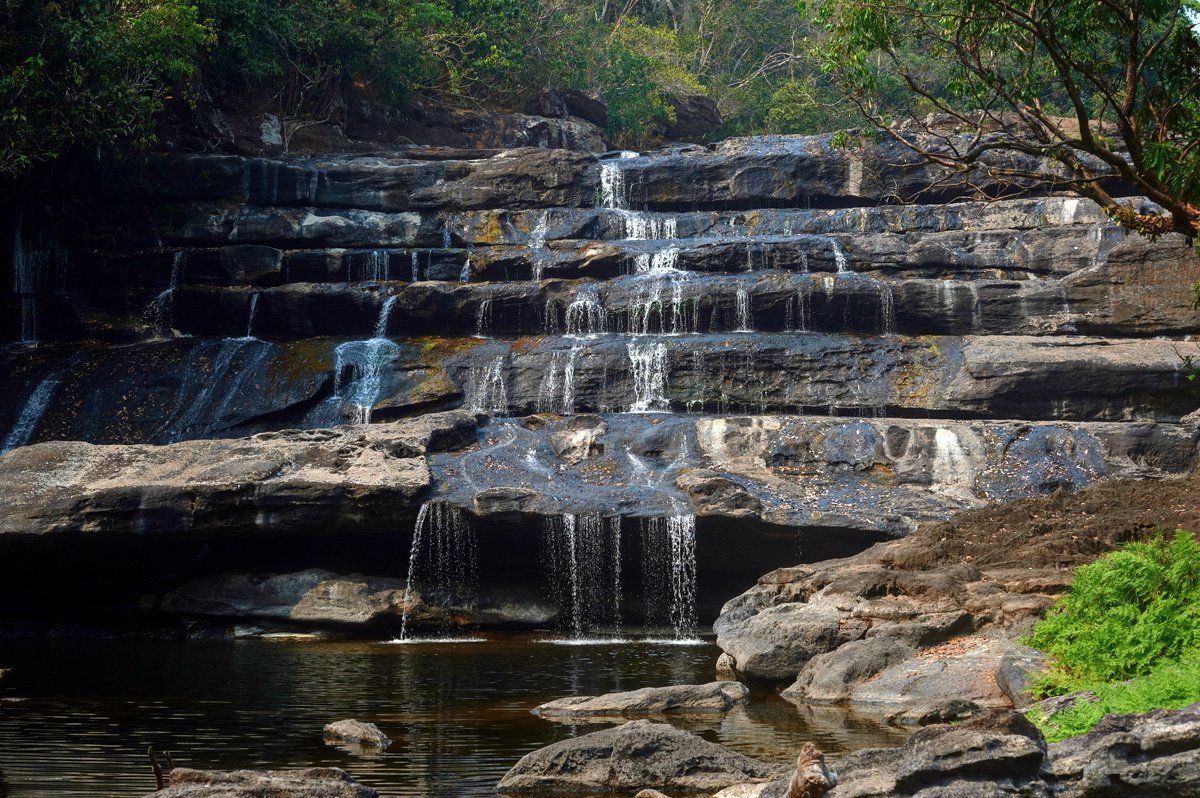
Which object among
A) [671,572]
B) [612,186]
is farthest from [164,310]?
[671,572]

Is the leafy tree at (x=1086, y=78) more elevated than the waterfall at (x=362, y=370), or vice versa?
the leafy tree at (x=1086, y=78)

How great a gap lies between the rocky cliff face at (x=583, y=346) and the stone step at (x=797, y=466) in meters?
0.06

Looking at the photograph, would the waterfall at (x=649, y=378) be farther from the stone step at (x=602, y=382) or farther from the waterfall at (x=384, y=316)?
the waterfall at (x=384, y=316)

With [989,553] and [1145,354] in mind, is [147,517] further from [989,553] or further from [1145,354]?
[1145,354]

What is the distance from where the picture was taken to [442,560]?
23234 mm

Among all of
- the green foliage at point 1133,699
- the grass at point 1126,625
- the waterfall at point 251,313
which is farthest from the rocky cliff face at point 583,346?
the green foliage at point 1133,699

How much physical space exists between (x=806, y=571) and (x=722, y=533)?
4557 millimetres

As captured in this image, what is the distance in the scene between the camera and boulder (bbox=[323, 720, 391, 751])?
39.4 ft

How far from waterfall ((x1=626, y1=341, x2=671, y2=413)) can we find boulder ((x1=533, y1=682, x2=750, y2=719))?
41.3ft

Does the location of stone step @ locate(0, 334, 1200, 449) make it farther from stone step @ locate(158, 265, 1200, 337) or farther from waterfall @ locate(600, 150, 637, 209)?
waterfall @ locate(600, 150, 637, 209)

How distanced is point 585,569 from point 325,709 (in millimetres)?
9084

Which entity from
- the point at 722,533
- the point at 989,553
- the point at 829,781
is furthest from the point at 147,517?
the point at 829,781

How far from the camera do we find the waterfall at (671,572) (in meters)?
21.8

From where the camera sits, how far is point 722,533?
72.2 feet
